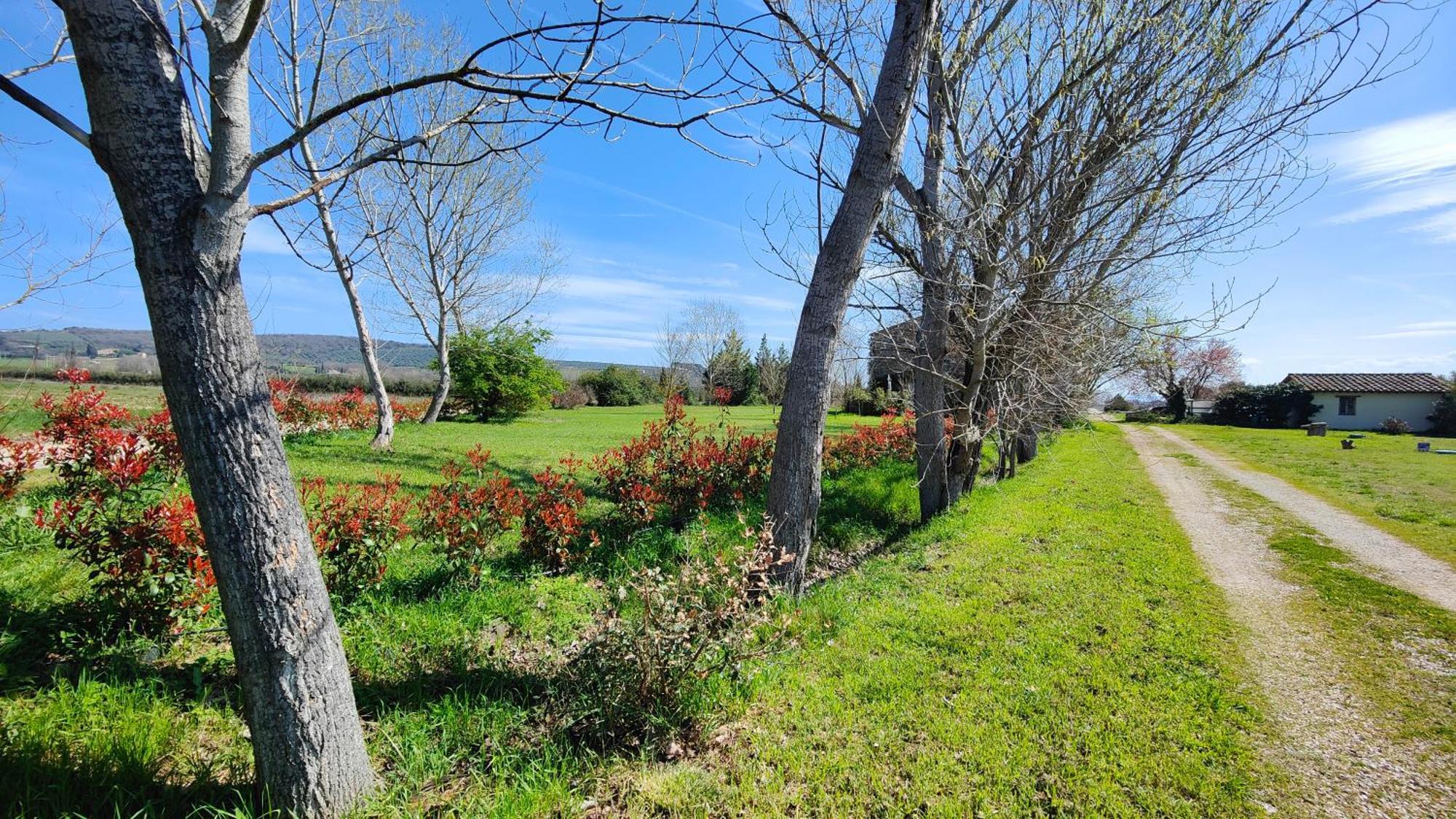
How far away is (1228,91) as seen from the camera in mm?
5074

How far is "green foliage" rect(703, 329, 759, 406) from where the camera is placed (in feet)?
120

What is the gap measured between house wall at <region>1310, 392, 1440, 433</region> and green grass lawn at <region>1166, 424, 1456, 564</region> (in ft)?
28.3

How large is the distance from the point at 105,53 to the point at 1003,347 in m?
7.63

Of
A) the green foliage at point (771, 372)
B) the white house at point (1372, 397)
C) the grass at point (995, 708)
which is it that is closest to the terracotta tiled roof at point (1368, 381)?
the white house at point (1372, 397)

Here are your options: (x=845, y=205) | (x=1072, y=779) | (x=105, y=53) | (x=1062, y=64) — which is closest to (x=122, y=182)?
(x=105, y=53)

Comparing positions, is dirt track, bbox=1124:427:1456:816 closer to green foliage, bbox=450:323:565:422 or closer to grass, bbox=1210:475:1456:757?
grass, bbox=1210:475:1456:757

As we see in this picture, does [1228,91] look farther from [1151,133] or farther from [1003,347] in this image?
[1003,347]

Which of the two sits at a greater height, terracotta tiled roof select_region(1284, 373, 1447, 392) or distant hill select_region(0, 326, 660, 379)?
terracotta tiled roof select_region(1284, 373, 1447, 392)

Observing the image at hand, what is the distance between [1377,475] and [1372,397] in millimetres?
28785

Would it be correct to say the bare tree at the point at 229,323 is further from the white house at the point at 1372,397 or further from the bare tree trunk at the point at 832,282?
the white house at the point at 1372,397

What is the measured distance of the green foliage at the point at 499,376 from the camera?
19484 mm

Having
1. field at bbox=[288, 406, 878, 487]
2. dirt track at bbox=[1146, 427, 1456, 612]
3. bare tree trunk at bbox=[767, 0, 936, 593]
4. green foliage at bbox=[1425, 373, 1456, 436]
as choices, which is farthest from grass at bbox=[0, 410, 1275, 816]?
green foliage at bbox=[1425, 373, 1456, 436]

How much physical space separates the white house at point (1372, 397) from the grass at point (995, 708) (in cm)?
3922

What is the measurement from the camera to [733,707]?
3.05 metres
